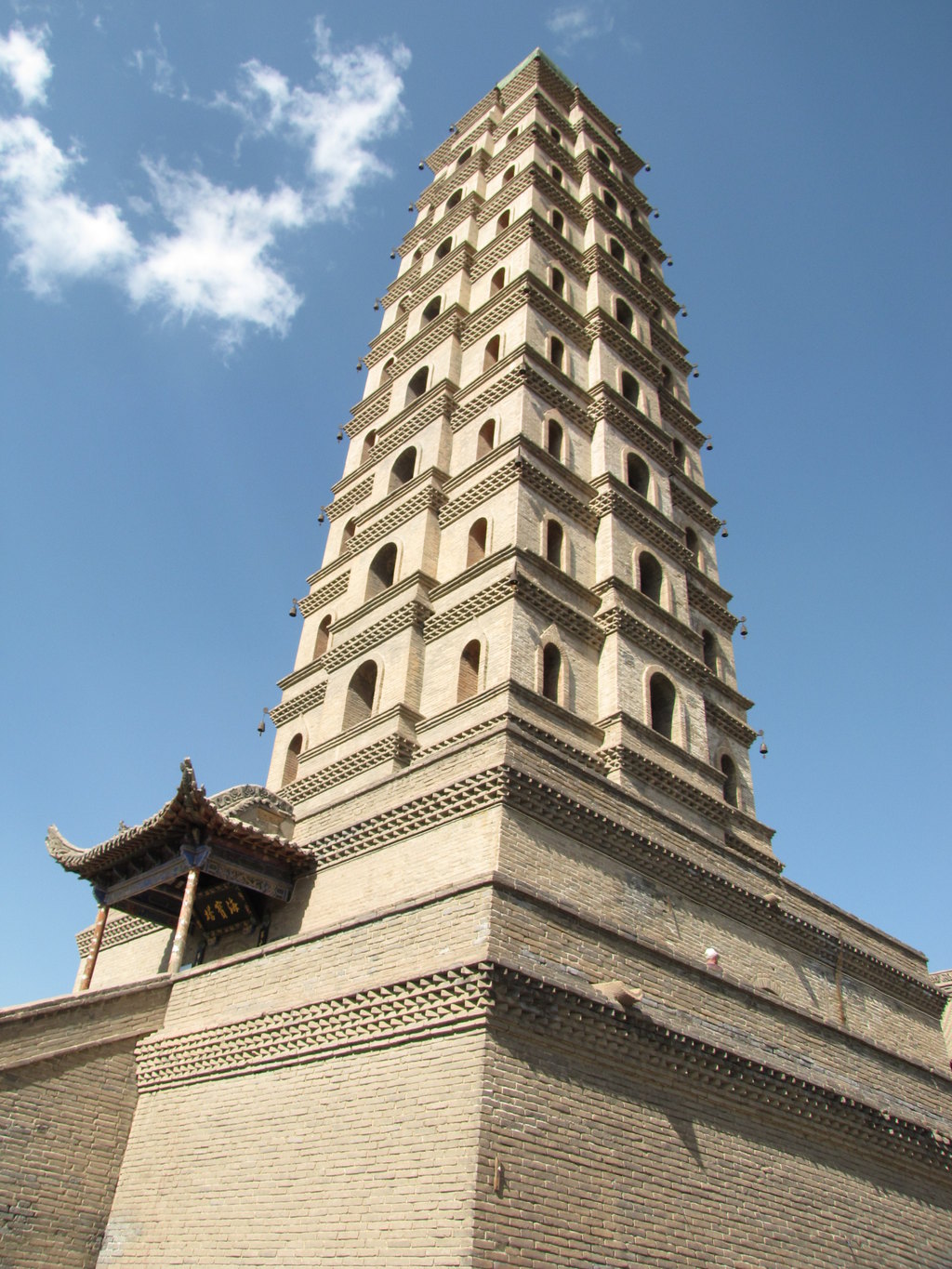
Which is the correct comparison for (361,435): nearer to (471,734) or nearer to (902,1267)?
(471,734)

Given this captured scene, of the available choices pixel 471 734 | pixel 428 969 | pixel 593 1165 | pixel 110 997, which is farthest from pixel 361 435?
pixel 593 1165

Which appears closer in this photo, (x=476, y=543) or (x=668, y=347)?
(x=476, y=543)

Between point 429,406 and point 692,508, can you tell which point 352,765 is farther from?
point 692,508

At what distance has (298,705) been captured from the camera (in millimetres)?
20953

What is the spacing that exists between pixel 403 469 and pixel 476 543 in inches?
181

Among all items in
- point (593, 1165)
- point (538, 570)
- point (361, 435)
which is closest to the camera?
point (593, 1165)

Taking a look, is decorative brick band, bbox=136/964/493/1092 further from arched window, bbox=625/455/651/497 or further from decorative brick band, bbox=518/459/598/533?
arched window, bbox=625/455/651/497

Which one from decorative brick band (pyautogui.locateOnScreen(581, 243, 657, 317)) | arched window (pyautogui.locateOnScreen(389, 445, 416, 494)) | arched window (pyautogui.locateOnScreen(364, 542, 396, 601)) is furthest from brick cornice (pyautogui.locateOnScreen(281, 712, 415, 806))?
decorative brick band (pyautogui.locateOnScreen(581, 243, 657, 317))

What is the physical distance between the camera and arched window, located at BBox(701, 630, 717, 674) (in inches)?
875

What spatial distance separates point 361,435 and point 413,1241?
19981 mm

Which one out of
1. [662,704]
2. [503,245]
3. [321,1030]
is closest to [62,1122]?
[321,1030]

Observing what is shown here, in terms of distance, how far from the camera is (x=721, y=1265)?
1052cm

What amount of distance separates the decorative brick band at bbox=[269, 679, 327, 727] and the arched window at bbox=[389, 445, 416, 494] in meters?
5.23

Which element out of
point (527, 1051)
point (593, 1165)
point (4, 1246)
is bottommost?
point (4, 1246)
